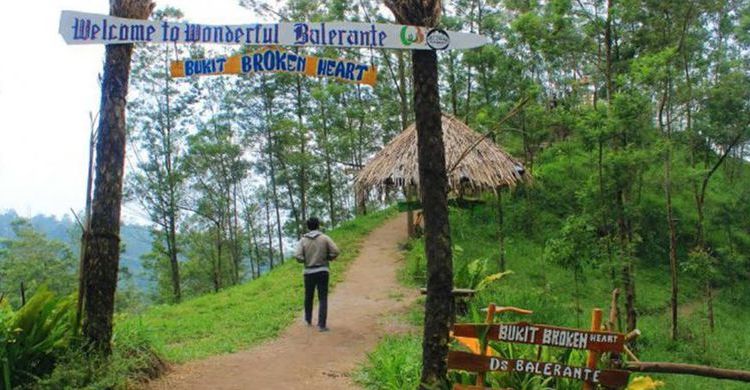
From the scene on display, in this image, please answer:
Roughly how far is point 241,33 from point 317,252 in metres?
3.39

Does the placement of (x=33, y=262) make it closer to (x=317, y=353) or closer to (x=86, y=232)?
(x=317, y=353)

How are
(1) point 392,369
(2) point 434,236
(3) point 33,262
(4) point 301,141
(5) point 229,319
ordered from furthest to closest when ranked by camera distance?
(3) point 33,262, (4) point 301,141, (5) point 229,319, (1) point 392,369, (2) point 434,236

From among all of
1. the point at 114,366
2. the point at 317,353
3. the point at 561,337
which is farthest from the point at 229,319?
the point at 561,337

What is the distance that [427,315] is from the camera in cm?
454

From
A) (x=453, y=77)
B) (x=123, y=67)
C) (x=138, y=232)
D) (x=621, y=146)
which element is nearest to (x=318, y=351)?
(x=123, y=67)

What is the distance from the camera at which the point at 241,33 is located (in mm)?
5145

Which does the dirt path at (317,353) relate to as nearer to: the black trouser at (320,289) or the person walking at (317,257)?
the black trouser at (320,289)

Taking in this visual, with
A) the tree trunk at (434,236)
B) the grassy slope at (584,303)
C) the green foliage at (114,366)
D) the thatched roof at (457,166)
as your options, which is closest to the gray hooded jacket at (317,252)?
the grassy slope at (584,303)

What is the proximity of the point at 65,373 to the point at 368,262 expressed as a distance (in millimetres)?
9502

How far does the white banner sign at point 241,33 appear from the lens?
4.96m

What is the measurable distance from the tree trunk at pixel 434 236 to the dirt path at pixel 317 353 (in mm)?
1500

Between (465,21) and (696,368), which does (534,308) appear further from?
(465,21)

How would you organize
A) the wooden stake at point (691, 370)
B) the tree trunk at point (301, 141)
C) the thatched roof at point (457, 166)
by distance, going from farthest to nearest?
1. the tree trunk at point (301, 141)
2. the thatched roof at point (457, 166)
3. the wooden stake at point (691, 370)

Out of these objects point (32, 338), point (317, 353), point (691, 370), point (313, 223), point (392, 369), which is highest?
point (313, 223)
